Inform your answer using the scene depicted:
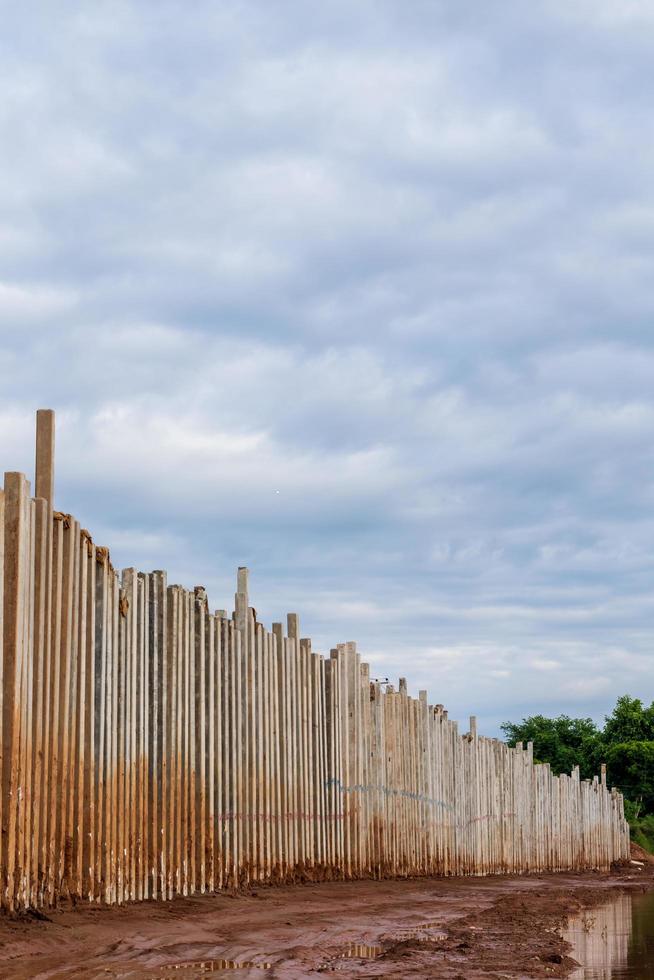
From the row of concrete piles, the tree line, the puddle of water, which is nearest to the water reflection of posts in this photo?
the puddle of water

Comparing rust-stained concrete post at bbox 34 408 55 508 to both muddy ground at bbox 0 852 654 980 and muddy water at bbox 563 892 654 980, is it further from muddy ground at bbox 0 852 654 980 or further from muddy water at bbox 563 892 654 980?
muddy water at bbox 563 892 654 980

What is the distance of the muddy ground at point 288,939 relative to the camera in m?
7.11

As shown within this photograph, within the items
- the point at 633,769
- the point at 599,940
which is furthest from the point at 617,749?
the point at 599,940

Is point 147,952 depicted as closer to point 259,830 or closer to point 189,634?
point 189,634

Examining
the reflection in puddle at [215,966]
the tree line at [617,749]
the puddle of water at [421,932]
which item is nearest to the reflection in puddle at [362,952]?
the puddle of water at [421,932]

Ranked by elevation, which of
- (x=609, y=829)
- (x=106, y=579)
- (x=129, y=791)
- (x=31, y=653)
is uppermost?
(x=106, y=579)

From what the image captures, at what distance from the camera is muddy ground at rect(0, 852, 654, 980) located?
7.11m

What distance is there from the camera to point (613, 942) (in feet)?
32.9

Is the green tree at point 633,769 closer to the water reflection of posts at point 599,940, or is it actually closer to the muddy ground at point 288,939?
the water reflection of posts at point 599,940

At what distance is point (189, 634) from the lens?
11383mm

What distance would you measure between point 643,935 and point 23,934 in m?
5.67

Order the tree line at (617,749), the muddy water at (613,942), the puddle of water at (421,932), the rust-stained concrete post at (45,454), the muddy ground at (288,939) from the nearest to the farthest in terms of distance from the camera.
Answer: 1. the muddy ground at (288,939)
2. the muddy water at (613,942)
3. the puddle of water at (421,932)
4. the rust-stained concrete post at (45,454)
5. the tree line at (617,749)

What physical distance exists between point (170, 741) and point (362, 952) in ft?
10.9

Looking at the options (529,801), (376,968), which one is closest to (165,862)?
(376,968)
